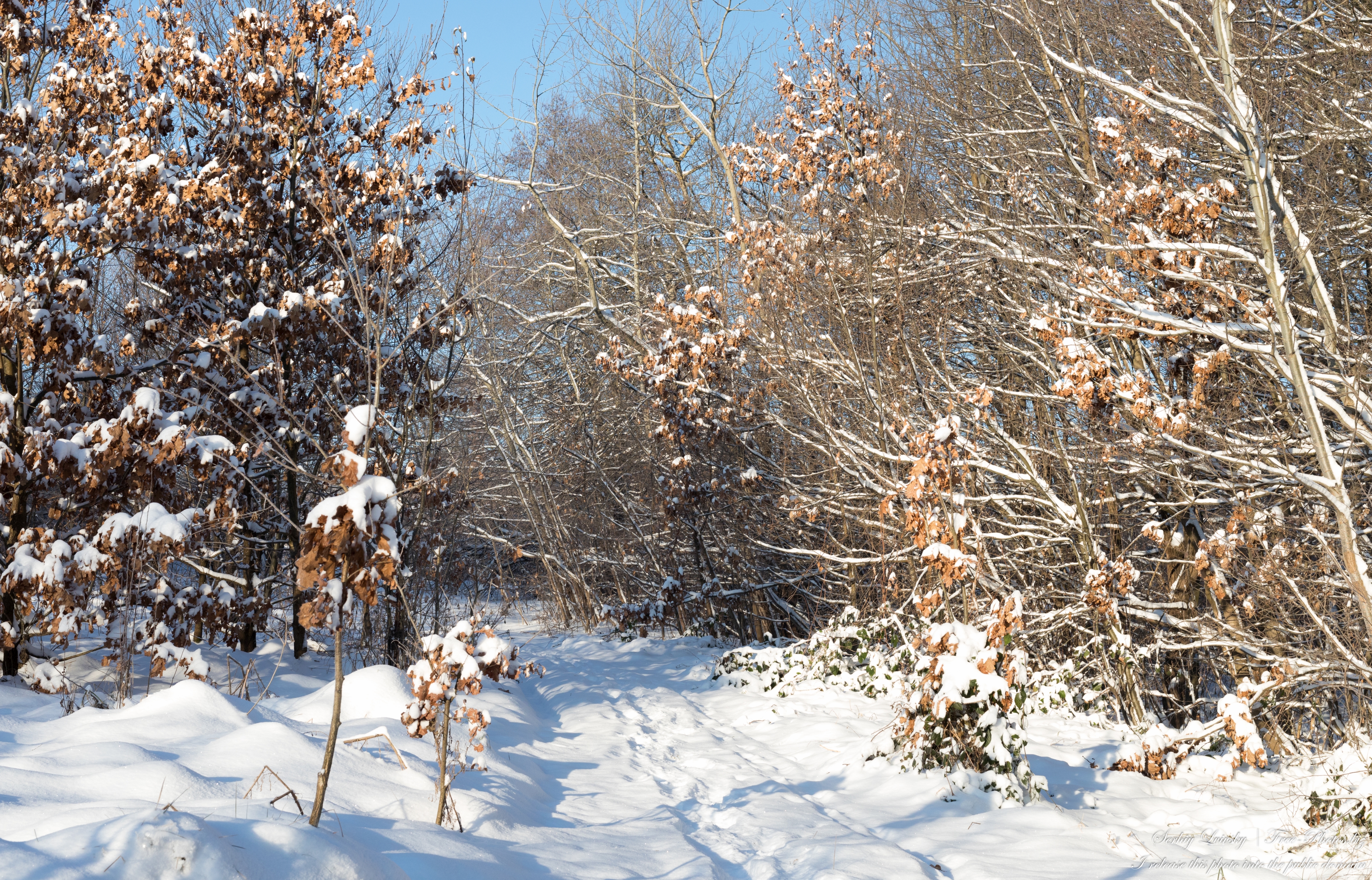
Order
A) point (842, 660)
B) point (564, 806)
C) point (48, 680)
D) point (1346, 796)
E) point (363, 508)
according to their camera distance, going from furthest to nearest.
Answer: point (842, 660), point (48, 680), point (564, 806), point (1346, 796), point (363, 508)

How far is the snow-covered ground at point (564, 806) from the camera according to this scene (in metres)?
2.57

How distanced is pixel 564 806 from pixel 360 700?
1836 millimetres

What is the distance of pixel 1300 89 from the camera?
18.5 feet

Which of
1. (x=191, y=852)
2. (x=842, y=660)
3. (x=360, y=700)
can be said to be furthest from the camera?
(x=842, y=660)

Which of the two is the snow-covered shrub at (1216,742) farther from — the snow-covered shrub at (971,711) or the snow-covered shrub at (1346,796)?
the snow-covered shrub at (971,711)

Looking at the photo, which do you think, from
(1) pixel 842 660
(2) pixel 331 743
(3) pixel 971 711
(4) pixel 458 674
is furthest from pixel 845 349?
(2) pixel 331 743

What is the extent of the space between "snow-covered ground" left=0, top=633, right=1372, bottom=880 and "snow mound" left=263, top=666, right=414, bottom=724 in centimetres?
2

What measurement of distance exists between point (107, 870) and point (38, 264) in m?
5.59

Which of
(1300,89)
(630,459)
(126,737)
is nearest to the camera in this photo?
(126,737)

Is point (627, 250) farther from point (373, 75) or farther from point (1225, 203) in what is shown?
point (1225, 203)

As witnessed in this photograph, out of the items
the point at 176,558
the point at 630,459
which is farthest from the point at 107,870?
the point at 630,459

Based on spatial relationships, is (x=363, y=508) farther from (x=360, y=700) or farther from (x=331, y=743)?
(x=360, y=700)

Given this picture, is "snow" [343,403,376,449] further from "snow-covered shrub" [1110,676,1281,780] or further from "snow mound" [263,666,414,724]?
"snow-covered shrub" [1110,676,1281,780]

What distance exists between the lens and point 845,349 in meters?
8.44
